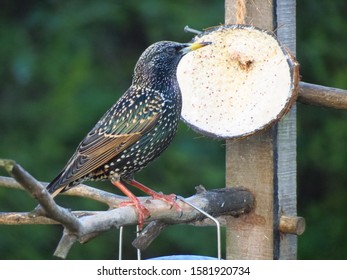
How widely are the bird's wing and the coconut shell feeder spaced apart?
0.24m

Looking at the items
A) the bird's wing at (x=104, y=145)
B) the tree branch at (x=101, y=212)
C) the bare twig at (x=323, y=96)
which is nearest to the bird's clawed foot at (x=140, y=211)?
the tree branch at (x=101, y=212)

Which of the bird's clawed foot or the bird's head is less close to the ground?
the bird's head

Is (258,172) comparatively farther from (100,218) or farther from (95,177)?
(100,218)

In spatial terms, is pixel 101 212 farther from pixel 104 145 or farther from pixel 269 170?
pixel 269 170

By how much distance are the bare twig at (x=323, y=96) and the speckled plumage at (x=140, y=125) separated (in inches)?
17.5

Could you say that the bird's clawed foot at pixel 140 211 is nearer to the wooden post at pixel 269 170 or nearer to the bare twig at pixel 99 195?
the bare twig at pixel 99 195

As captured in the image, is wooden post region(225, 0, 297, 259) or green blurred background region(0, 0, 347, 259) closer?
wooden post region(225, 0, 297, 259)

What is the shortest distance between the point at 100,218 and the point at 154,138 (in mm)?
810

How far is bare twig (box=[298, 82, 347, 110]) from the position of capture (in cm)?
384

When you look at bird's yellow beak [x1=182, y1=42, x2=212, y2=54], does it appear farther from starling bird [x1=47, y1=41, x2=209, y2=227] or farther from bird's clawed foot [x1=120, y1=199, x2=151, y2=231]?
bird's clawed foot [x1=120, y1=199, x2=151, y2=231]

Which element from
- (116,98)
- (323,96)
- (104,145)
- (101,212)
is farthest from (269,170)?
(116,98)

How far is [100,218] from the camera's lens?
122 inches

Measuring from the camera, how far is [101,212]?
10.5 feet

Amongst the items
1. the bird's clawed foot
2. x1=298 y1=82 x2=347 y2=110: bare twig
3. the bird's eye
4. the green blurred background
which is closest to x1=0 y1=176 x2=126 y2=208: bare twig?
the bird's clawed foot
